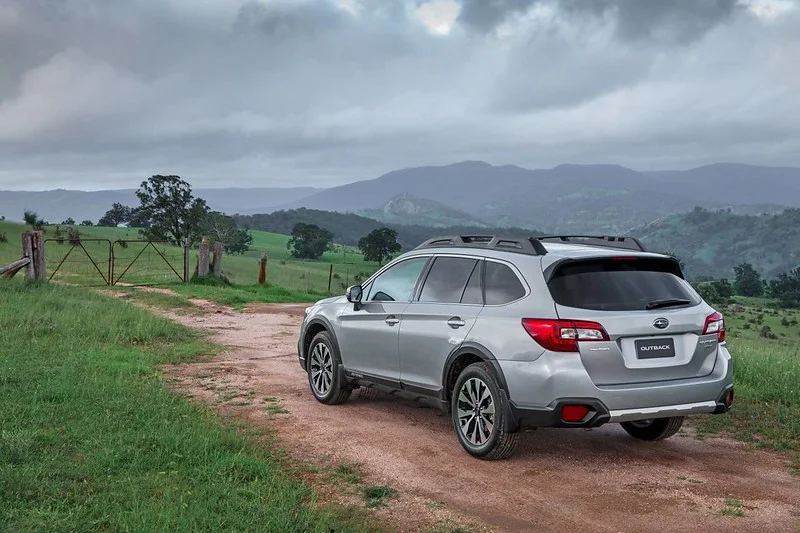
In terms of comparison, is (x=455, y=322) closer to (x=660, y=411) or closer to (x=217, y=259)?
(x=660, y=411)

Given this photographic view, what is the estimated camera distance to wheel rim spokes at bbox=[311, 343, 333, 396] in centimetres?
858

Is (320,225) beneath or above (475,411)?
above

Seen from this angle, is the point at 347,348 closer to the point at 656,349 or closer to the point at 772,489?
the point at 656,349

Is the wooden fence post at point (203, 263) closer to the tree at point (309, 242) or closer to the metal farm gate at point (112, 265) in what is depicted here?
the metal farm gate at point (112, 265)

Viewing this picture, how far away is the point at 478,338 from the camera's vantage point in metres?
6.25

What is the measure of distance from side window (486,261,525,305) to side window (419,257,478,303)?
0.31 meters

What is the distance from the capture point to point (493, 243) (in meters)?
6.84

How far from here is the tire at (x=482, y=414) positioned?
6016mm

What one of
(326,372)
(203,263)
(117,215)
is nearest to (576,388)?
(326,372)

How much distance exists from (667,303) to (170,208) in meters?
71.2

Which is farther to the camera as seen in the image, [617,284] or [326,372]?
[326,372]

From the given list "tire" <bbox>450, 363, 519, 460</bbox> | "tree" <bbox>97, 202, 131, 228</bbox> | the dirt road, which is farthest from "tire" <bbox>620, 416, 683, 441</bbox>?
"tree" <bbox>97, 202, 131, 228</bbox>

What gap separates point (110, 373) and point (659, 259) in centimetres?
686

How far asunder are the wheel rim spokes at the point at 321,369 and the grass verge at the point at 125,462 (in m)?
1.56
